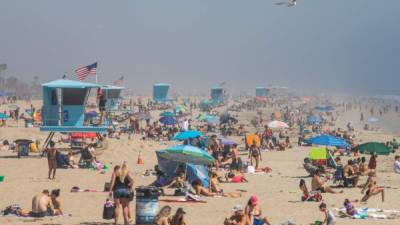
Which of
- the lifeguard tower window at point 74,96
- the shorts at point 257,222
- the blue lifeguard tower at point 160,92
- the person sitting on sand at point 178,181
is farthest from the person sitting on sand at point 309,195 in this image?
the blue lifeguard tower at point 160,92

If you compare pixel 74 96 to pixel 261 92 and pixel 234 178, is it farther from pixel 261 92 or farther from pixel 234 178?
pixel 261 92

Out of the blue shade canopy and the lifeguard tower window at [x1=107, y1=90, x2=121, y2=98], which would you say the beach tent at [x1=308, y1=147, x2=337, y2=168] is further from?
the lifeguard tower window at [x1=107, y1=90, x2=121, y2=98]

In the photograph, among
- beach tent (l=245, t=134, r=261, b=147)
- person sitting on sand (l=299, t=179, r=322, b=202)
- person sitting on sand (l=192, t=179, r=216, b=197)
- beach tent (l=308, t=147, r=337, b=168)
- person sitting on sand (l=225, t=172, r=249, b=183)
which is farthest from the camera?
beach tent (l=245, t=134, r=261, b=147)

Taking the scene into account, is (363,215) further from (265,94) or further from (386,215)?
(265,94)

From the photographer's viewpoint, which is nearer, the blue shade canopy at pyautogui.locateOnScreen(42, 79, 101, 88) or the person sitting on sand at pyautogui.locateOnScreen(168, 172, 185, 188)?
the person sitting on sand at pyautogui.locateOnScreen(168, 172, 185, 188)

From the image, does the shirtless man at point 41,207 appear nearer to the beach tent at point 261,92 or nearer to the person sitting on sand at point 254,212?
the person sitting on sand at point 254,212

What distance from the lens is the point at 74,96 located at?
81.3 ft

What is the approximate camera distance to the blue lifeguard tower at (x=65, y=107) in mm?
24391

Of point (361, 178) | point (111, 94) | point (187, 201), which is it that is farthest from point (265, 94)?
point (187, 201)

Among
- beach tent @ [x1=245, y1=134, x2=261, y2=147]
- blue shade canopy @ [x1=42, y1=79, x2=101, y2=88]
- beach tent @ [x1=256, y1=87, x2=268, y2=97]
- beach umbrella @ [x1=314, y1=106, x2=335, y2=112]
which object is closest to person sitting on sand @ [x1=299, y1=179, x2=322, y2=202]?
beach tent @ [x1=245, y1=134, x2=261, y2=147]

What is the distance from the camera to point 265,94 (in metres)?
102

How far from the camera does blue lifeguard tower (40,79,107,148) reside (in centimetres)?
2439

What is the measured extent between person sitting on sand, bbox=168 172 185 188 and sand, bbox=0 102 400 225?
1.28 metres

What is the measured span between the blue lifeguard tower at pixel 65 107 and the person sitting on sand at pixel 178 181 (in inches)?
350
